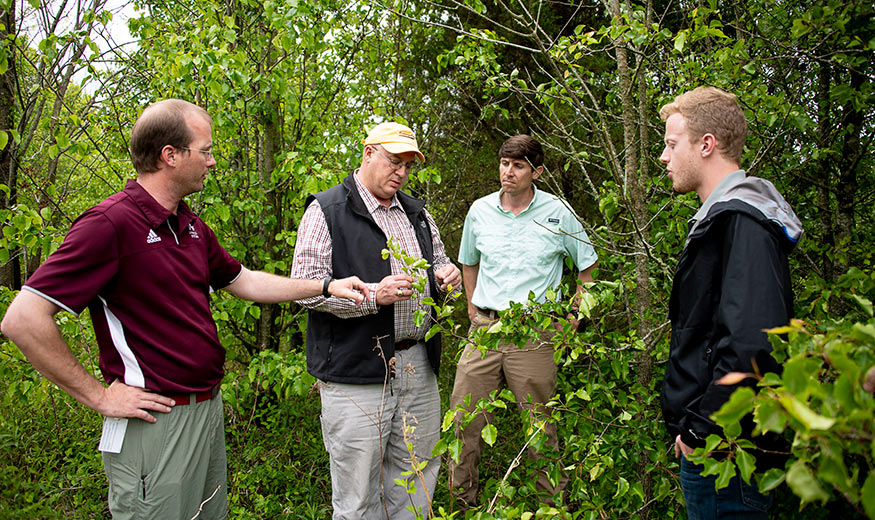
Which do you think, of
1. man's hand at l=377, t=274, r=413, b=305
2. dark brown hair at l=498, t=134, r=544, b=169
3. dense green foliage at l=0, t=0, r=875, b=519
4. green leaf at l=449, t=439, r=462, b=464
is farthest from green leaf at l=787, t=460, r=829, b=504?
dark brown hair at l=498, t=134, r=544, b=169

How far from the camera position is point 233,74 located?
10.8 feet

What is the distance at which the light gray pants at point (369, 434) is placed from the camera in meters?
2.59

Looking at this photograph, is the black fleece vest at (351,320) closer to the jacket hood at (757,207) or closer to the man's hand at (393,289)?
the man's hand at (393,289)

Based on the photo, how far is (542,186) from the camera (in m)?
5.50

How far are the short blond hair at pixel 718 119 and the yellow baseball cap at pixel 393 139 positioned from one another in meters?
1.29

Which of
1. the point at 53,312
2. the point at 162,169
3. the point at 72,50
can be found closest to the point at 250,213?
the point at 72,50

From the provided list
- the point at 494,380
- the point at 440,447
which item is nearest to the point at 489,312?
the point at 494,380

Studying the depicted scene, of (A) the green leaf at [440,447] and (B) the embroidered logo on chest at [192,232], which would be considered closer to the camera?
(A) the green leaf at [440,447]

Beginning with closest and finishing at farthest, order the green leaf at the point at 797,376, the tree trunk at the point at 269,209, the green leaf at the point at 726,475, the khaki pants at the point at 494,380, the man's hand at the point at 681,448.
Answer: the green leaf at the point at 797,376
the green leaf at the point at 726,475
the man's hand at the point at 681,448
the khaki pants at the point at 494,380
the tree trunk at the point at 269,209

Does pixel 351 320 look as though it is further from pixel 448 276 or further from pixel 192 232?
pixel 192 232

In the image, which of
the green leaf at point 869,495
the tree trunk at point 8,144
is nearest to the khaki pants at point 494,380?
the green leaf at point 869,495

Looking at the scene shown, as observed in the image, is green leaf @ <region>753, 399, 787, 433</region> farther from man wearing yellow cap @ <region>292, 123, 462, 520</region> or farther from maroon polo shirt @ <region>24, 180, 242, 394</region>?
maroon polo shirt @ <region>24, 180, 242, 394</region>

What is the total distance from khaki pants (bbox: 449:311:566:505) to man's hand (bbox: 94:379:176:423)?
1813 mm

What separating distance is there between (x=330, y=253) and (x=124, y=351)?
97cm
